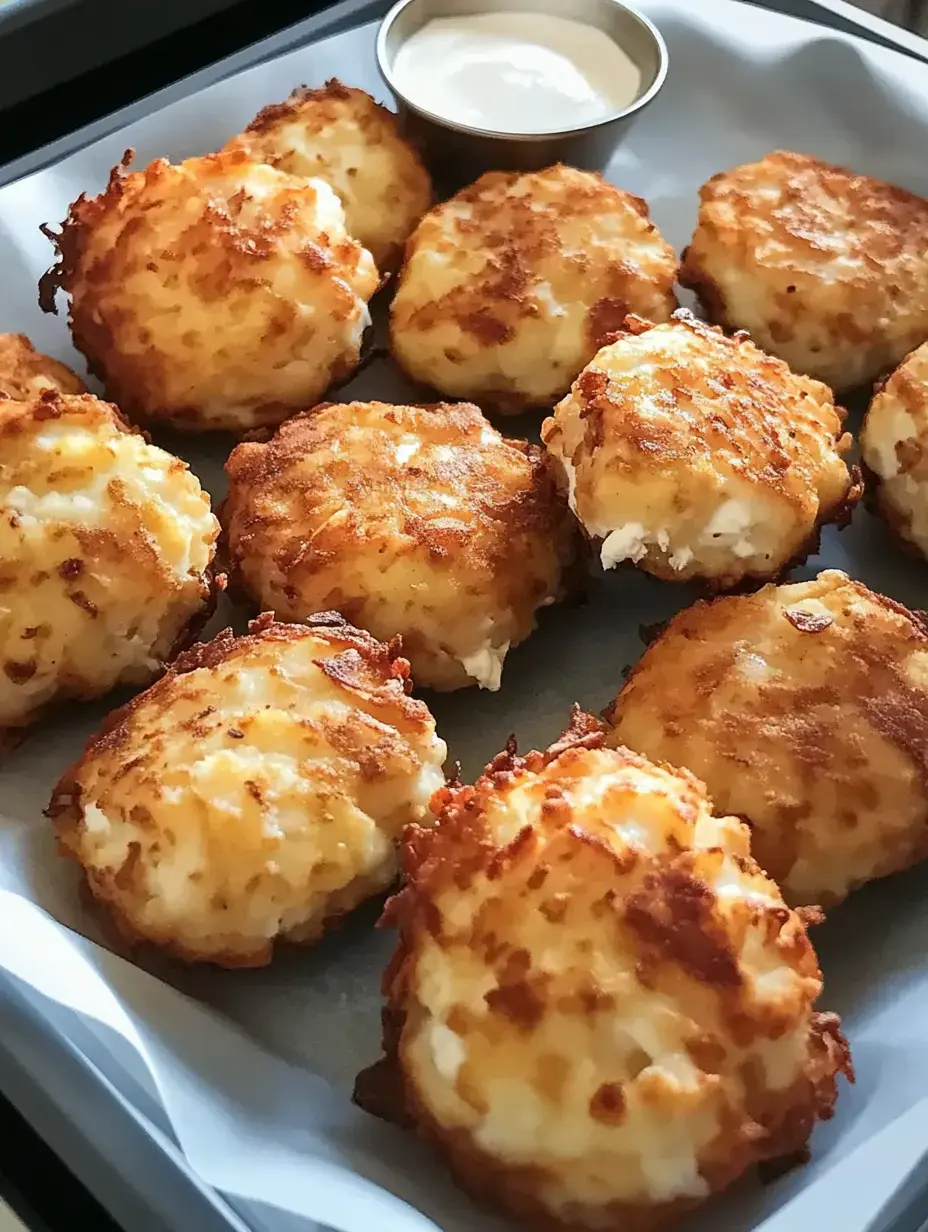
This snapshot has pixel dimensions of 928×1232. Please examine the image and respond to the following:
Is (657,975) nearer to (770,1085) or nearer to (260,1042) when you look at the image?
(770,1085)

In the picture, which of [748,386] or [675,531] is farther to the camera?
[748,386]

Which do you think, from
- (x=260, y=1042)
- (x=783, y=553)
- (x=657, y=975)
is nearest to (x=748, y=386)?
(x=783, y=553)

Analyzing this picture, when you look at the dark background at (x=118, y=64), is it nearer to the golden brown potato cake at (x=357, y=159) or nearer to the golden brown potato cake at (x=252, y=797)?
the golden brown potato cake at (x=357, y=159)

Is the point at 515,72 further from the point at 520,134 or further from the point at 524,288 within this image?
the point at 524,288

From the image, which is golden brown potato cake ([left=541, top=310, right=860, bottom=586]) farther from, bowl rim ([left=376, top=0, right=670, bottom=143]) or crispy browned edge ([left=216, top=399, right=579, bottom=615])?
bowl rim ([left=376, top=0, right=670, bottom=143])

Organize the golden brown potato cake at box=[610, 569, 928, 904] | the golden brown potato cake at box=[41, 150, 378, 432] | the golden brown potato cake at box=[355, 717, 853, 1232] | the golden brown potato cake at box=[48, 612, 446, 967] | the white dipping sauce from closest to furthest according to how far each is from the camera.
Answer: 1. the golden brown potato cake at box=[355, 717, 853, 1232]
2. the golden brown potato cake at box=[48, 612, 446, 967]
3. the golden brown potato cake at box=[610, 569, 928, 904]
4. the golden brown potato cake at box=[41, 150, 378, 432]
5. the white dipping sauce

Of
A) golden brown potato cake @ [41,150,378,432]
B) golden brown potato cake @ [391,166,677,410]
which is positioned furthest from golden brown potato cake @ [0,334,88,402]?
golden brown potato cake @ [391,166,677,410]

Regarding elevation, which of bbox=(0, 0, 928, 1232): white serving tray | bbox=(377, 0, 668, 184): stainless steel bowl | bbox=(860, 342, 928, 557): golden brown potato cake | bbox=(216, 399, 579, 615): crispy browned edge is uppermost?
bbox=(377, 0, 668, 184): stainless steel bowl
